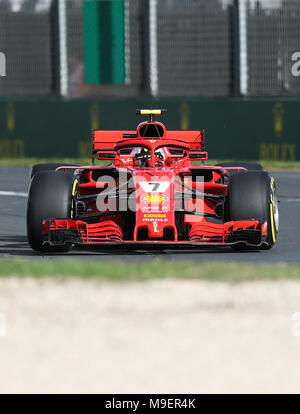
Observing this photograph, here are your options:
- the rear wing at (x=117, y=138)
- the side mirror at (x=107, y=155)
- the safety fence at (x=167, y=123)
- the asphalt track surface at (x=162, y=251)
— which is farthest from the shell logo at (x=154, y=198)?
the safety fence at (x=167, y=123)

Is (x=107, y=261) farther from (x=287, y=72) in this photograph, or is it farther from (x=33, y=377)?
(x=287, y=72)

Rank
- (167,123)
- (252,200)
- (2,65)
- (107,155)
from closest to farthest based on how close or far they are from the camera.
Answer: (252,200)
(107,155)
(167,123)
(2,65)

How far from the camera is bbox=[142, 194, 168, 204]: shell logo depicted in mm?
10648

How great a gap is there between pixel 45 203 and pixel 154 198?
107 cm

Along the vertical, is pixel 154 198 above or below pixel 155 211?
above

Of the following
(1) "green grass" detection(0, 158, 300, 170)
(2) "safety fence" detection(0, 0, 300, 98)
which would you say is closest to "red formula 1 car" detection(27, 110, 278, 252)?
(1) "green grass" detection(0, 158, 300, 170)

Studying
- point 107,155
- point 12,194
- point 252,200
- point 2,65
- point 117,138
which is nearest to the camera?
point 252,200

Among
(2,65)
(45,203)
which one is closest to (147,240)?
(45,203)

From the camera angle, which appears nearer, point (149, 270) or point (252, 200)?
point (149, 270)

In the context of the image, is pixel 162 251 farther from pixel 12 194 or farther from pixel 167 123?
pixel 167 123

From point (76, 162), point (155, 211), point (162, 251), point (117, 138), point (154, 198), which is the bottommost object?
point (162, 251)

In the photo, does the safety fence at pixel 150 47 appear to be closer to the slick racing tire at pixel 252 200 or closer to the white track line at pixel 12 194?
the white track line at pixel 12 194

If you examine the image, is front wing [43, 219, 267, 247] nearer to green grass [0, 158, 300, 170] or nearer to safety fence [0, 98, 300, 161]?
green grass [0, 158, 300, 170]

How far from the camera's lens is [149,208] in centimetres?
1062
